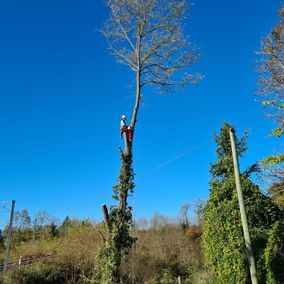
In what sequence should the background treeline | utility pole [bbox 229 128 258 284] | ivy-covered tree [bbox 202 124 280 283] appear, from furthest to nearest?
the background treeline
ivy-covered tree [bbox 202 124 280 283]
utility pole [bbox 229 128 258 284]

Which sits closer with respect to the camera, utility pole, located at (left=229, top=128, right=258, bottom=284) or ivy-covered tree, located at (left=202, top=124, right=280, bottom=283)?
utility pole, located at (left=229, top=128, right=258, bottom=284)

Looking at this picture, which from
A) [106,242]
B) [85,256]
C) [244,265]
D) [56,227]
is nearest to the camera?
[106,242]

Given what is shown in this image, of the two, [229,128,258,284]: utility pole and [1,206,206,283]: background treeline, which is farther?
[1,206,206,283]: background treeline

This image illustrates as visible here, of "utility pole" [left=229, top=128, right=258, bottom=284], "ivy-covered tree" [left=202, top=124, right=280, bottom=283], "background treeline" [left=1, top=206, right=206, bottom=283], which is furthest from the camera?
"background treeline" [left=1, top=206, right=206, bottom=283]

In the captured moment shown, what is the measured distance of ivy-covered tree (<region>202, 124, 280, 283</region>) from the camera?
12.8 m

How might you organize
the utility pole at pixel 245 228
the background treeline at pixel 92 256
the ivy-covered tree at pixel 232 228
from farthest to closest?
the background treeline at pixel 92 256 < the ivy-covered tree at pixel 232 228 < the utility pole at pixel 245 228

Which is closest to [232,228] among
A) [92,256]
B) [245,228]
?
[245,228]

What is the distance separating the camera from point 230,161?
1655 centimetres

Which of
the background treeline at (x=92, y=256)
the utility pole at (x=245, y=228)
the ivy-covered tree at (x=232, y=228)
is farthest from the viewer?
the background treeline at (x=92, y=256)

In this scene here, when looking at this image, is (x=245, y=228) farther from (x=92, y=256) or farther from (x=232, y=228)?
(x=92, y=256)

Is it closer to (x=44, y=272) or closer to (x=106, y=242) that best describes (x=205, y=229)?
(x=106, y=242)

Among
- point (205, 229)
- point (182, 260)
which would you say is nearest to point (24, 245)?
point (182, 260)

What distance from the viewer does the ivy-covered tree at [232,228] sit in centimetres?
1277

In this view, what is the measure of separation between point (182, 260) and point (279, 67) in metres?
16.2
